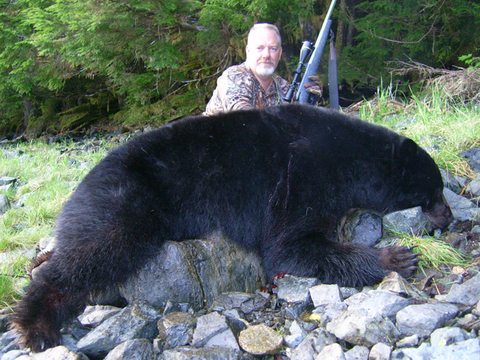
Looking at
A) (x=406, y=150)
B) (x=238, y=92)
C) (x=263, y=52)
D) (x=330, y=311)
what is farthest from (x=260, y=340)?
(x=263, y=52)

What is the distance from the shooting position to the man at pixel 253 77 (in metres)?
3.93

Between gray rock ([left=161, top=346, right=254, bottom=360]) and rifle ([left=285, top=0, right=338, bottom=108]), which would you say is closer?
gray rock ([left=161, top=346, right=254, bottom=360])

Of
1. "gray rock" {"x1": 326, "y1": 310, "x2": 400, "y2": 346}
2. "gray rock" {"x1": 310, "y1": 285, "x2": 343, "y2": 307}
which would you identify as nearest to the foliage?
"gray rock" {"x1": 310, "y1": 285, "x2": 343, "y2": 307}

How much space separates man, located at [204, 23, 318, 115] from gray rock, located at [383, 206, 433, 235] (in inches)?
72.1

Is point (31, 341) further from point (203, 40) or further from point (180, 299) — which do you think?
point (203, 40)

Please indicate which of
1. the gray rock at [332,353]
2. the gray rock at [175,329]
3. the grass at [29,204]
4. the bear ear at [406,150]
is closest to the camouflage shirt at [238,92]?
the bear ear at [406,150]

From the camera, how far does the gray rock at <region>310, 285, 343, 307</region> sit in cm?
208

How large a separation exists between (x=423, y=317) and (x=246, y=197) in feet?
4.40

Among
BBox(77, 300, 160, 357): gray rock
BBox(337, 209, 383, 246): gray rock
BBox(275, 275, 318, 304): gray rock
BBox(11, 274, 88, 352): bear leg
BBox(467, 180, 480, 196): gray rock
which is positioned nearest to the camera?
BBox(77, 300, 160, 357): gray rock

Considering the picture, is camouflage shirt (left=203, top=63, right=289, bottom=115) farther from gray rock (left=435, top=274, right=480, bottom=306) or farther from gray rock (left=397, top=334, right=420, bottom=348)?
gray rock (left=397, top=334, right=420, bottom=348)

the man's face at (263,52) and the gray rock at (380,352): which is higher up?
the man's face at (263,52)

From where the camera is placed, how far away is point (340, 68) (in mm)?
6672

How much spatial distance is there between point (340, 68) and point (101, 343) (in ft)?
20.1

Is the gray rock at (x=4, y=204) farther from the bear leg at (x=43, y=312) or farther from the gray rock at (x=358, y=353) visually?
the gray rock at (x=358, y=353)
